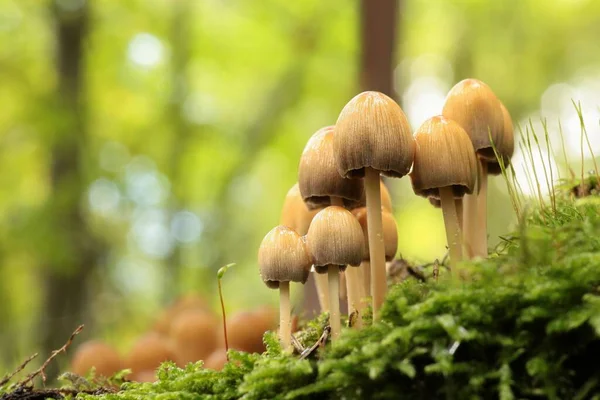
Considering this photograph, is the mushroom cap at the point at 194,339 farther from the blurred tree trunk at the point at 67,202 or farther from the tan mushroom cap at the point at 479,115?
the blurred tree trunk at the point at 67,202

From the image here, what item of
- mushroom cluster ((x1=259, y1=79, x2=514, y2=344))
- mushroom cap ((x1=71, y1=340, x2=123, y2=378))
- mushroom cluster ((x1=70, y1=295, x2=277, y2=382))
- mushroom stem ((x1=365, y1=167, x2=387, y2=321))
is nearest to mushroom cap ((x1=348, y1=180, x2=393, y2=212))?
mushroom cluster ((x1=259, y1=79, x2=514, y2=344))

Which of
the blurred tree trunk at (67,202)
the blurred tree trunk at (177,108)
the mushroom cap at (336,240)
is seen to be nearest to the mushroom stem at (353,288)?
the mushroom cap at (336,240)

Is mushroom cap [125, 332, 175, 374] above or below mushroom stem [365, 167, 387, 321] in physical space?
below

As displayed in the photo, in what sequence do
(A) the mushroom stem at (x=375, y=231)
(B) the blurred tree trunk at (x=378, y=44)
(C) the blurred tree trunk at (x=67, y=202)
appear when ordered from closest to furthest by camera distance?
(A) the mushroom stem at (x=375, y=231), (B) the blurred tree trunk at (x=378, y=44), (C) the blurred tree trunk at (x=67, y=202)

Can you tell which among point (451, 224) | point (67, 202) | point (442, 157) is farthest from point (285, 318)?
point (67, 202)

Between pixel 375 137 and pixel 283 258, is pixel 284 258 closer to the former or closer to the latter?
pixel 283 258

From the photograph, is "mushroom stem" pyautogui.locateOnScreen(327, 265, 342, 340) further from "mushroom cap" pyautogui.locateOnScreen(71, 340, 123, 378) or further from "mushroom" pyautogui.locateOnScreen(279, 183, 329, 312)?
"mushroom cap" pyautogui.locateOnScreen(71, 340, 123, 378)
